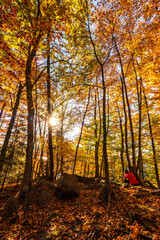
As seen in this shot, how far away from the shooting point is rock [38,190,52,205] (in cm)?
586

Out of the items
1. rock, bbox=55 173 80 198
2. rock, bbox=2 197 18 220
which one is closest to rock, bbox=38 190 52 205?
rock, bbox=55 173 80 198

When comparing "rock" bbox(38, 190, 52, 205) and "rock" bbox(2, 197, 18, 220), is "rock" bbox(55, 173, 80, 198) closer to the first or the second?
"rock" bbox(38, 190, 52, 205)

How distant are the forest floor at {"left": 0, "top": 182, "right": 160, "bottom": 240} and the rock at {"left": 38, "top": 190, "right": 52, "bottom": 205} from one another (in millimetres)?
430

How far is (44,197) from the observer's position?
605 centimetres

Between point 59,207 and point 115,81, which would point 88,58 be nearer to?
point 115,81

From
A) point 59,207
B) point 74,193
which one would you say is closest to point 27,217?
point 59,207

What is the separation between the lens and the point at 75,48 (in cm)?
729

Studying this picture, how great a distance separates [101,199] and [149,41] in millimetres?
10998

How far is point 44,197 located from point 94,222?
368 centimetres

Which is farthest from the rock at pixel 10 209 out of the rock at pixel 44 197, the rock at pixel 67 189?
the rock at pixel 67 189

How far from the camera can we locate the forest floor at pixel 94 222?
2960 mm

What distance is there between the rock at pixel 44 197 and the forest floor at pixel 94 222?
43 cm

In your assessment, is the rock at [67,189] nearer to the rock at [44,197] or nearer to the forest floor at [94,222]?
the rock at [44,197]

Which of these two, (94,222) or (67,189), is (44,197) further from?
(94,222)
